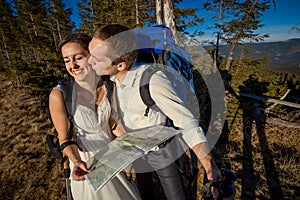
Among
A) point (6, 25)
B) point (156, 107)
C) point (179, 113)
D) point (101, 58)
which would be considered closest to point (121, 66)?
point (101, 58)

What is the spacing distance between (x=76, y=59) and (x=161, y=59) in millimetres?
822

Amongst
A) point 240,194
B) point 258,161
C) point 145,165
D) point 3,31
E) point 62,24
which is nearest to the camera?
point 145,165

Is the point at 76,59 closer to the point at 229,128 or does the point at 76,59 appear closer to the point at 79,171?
the point at 79,171

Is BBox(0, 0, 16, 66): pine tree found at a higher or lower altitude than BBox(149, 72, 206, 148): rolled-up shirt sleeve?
higher

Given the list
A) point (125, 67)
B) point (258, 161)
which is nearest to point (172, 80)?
point (125, 67)

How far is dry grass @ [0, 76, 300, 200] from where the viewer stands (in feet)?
12.5

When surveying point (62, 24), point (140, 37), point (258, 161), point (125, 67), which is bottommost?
point (258, 161)

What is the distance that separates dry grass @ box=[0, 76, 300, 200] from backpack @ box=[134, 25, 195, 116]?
1.87m

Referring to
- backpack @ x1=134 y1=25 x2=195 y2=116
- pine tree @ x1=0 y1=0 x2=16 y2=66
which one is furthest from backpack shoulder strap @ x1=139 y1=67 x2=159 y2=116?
pine tree @ x1=0 y1=0 x2=16 y2=66

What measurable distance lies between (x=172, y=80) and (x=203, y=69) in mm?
7430

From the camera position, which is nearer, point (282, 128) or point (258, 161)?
point (258, 161)

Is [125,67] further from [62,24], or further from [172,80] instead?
[62,24]

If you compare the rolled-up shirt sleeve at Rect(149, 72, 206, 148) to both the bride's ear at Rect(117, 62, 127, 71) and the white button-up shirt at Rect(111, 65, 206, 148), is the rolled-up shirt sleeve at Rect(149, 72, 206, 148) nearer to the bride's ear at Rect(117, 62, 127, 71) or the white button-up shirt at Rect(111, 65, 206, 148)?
the white button-up shirt at Rect(111, 65, 206, 148)

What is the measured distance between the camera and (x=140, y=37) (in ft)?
5.34
